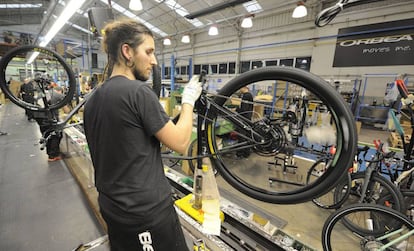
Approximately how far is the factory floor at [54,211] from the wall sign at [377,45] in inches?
247

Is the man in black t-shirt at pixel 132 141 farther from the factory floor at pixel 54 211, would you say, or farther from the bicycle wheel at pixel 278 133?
the factory floor at pixel 54 211

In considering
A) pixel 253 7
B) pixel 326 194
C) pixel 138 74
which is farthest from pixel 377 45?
pixel 138 74

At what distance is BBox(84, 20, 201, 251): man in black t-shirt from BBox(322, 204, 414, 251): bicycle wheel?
151 cm

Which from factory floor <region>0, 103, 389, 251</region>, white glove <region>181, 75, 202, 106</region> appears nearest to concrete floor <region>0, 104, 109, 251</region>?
factory floor <region>0, 103, 389, 251</region>

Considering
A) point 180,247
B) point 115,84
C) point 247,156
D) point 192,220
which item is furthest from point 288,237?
point 247,156

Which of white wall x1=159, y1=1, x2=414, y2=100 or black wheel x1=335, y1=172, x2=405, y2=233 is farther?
white wall x1=159, y1=1, x2=414, y2=100

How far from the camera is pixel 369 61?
249 inches

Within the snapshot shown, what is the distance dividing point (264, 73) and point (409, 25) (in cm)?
775

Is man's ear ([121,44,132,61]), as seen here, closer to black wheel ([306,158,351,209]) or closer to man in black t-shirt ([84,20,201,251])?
man in black t-shirt ([84,20,201,251])

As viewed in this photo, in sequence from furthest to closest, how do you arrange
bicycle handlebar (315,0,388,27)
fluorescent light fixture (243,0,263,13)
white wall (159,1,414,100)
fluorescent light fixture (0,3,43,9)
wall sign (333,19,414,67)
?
fluorescent light fixture (0,3,43,9), fluorescent light fixture (243,0,263,13), white wall (159,1,414,100), wall sign (333,19,414,67), bicycle handlebar (315,0,388,27)

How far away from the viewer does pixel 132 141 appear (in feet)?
2.31

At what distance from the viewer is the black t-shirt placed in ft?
2.22

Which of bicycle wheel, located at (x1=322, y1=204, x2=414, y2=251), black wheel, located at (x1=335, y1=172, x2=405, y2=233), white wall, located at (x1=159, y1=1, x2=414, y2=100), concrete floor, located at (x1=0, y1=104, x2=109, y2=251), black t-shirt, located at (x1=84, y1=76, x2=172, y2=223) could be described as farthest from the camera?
white wall, located at (x1=159, y1=1, x2=414, y2=100)

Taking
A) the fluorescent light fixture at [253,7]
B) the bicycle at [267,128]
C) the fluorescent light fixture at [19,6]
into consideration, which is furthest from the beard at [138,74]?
the fluorescent light fixture at [19,6]
